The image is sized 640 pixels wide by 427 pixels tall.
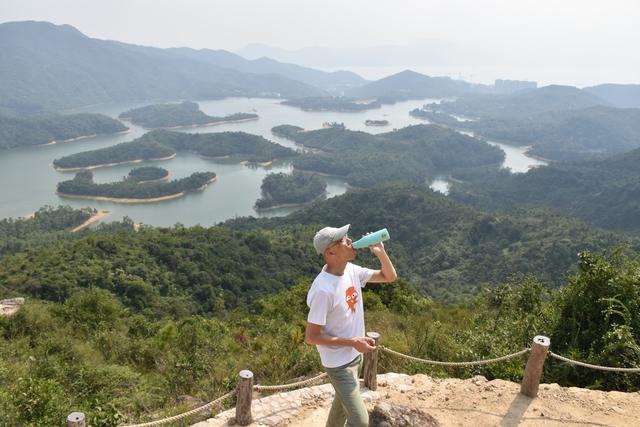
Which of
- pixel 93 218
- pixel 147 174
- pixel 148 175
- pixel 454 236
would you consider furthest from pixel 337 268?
pixel 147 174

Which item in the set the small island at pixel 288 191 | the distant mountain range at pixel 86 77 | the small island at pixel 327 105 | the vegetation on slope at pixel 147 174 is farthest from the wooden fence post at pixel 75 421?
the small island at pixel 327 105

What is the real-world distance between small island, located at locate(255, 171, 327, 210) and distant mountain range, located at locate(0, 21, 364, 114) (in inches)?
3442

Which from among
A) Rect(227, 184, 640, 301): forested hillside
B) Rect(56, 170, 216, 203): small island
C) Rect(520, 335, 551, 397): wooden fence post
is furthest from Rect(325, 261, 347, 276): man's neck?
Result: Rect(56, 170, 216, 203): small island

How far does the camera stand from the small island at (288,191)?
172 ft

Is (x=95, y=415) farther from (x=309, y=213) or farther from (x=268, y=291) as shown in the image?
(x=309, y=213)

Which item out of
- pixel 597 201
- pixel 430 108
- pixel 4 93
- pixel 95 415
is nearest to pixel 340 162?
pixel 597 201

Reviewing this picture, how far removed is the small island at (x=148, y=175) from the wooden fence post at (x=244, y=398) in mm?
57581

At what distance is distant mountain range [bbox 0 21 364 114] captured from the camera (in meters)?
130

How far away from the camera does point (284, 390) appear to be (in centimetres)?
426

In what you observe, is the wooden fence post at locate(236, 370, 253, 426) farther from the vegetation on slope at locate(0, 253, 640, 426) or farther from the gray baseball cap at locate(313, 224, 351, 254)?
the gray baseball cap at locate(313, 224, 351, 254)

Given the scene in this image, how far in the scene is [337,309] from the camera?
2359 mm

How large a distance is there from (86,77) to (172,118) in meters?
69.4

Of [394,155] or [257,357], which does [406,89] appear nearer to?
[394,155]

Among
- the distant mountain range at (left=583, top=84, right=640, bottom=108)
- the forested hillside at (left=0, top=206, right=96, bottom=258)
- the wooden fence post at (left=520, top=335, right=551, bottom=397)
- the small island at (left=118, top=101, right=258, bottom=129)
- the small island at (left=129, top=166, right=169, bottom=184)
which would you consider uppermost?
the distant mountain range at (left=583, top=84, right=640, bottom=108)
